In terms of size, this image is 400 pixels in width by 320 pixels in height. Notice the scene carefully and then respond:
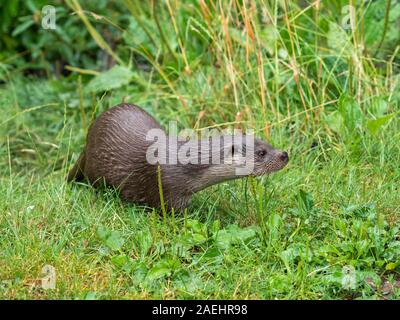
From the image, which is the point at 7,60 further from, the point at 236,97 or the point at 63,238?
the point at 63,238

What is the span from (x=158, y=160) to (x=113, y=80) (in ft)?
6.47

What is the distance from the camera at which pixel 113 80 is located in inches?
235

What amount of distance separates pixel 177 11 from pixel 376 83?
1.61 meters

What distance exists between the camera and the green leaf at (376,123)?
4647 millimetres

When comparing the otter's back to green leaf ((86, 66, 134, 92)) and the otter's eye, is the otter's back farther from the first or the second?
green leaf ((86, 66, 134, 92))

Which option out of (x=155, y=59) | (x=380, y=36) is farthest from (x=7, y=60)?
(x=380, y=36)

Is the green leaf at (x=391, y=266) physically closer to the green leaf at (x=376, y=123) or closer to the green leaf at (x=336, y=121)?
the green leaf at (x=376, y=123)

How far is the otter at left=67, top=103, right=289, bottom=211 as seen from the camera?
4.03 metres

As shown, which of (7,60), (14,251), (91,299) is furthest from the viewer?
(7,60)

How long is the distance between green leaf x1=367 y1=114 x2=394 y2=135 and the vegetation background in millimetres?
21

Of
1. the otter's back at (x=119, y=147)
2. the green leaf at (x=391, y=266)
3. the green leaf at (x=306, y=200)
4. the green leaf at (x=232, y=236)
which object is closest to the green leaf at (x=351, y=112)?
the green leaf at (x=306, y=200)

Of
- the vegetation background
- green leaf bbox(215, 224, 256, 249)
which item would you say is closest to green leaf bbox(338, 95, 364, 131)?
the vegetation background

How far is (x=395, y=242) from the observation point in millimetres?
3727

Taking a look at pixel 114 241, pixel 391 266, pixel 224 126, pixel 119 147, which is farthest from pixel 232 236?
pixel 224 126
